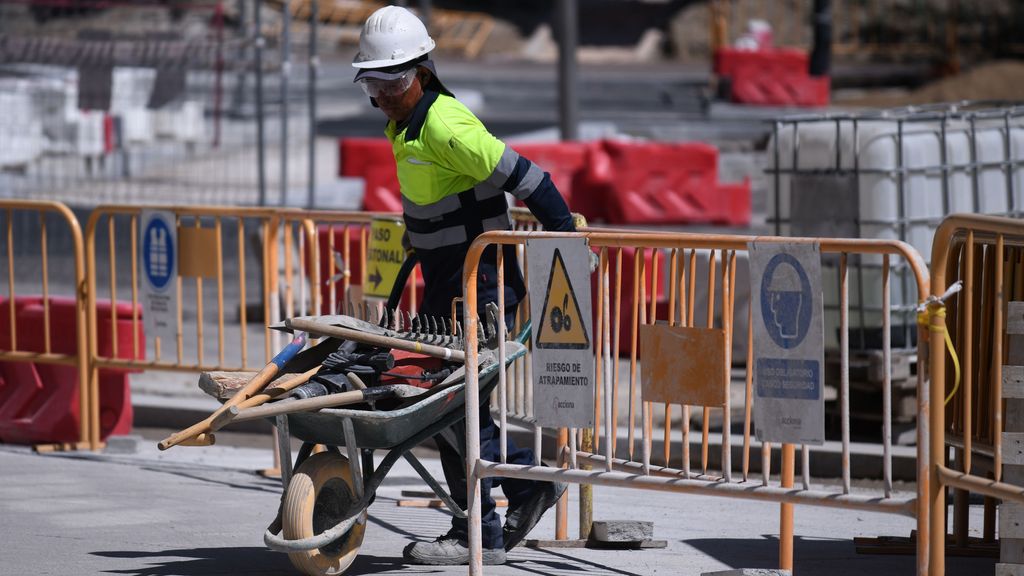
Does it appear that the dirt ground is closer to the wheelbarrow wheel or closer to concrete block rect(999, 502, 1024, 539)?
concrete block rect(999, 502, 1024, 539)

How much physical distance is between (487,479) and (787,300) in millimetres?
1571

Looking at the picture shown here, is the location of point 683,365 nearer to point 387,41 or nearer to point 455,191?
point 455,191

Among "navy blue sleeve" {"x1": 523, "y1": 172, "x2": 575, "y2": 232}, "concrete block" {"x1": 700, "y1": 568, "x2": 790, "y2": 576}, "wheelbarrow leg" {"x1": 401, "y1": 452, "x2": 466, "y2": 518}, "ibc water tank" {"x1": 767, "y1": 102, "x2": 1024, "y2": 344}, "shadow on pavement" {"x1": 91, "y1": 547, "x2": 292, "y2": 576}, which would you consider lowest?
"shadow on pavement" {"x1": 91, "y1": 547, "x2": 292, "y2": 576}

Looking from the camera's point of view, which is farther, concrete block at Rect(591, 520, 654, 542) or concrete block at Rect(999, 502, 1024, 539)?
concrete block at Rect(591, 520, 654, 542)

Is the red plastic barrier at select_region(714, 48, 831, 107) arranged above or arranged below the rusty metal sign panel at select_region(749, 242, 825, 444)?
above

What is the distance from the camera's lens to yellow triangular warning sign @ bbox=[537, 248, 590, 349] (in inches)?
202

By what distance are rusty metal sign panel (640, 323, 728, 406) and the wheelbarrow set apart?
0.56 metres

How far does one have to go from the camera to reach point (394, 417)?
16.8 ft

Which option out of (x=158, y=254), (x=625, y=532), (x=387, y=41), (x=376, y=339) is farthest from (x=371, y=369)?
(x=158, y=254)

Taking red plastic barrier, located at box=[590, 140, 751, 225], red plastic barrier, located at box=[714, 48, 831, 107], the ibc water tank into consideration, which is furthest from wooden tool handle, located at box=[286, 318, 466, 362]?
red plastic barrier, located at box=[714, 48, 831, 107]

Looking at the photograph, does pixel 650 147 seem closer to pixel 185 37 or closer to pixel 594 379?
pixel 185 37

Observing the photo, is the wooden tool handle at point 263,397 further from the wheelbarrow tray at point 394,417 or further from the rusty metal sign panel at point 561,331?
the rusty metal sign panel at point 561,331

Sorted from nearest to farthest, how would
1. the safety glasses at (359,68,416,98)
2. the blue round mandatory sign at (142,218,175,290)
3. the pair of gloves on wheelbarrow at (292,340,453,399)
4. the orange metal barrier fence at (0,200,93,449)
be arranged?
the pair of gloves on wheelbarrow at (292,340,453,399) → the safety glasses at (359,68,416,98) → the blue round mandatory sign at (142,218,175,290) → the orange metal barrier fence at (0,200,93,449)

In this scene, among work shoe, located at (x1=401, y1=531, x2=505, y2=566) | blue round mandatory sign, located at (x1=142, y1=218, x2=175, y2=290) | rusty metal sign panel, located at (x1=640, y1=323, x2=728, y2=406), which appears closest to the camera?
rusty metal sign panel, located at (x1=640, y1=323, x2=728, y2=406)
